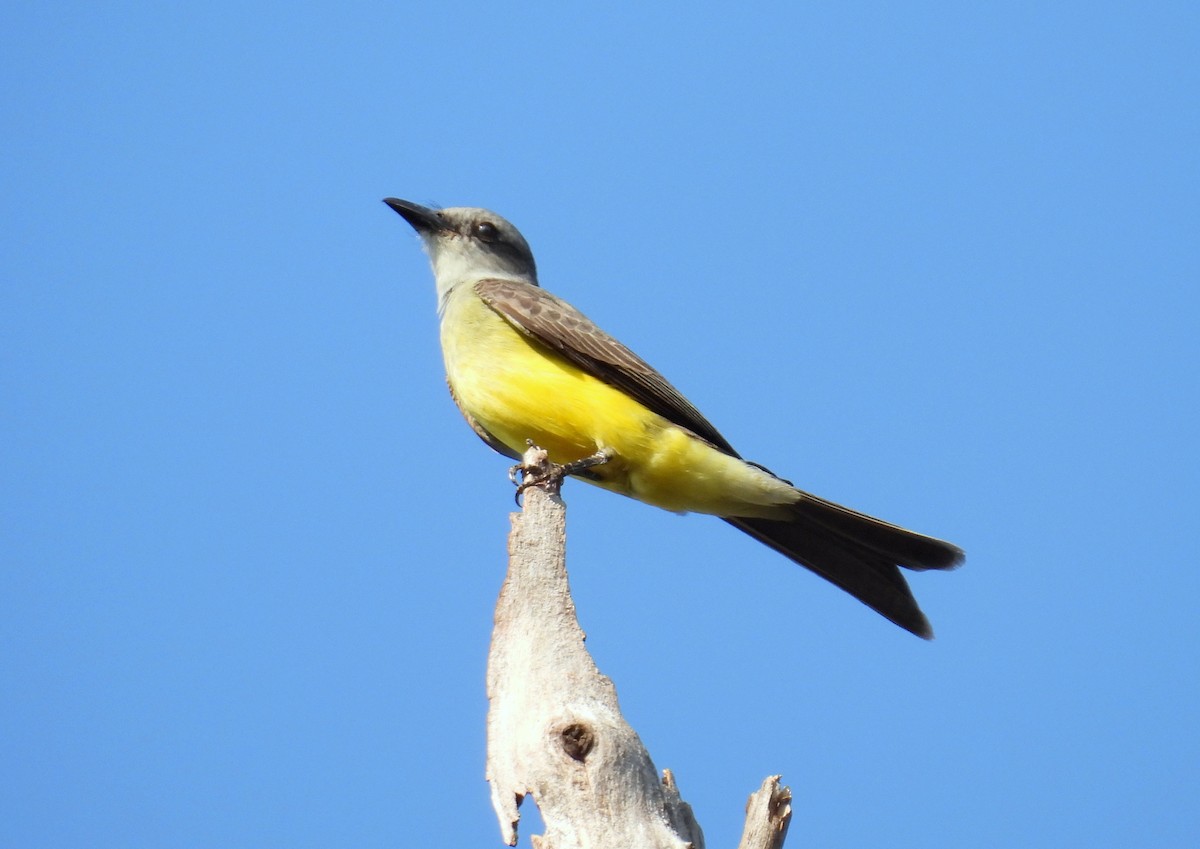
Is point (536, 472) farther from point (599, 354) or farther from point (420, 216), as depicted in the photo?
point (420, 216)

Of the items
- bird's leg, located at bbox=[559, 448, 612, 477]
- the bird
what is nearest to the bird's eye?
the bird

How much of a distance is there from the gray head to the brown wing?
1.29m

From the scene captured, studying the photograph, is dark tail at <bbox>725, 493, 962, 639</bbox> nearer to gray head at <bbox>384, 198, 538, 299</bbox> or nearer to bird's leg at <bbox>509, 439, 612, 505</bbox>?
bird's leg at <bbox>509, 439, 612, 505</bbox>

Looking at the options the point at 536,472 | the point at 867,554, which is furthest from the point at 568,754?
the point at 867,554

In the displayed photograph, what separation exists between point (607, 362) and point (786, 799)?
10.7 ft

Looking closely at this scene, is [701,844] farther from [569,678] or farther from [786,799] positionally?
[569,678]

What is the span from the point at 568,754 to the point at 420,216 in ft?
17.3

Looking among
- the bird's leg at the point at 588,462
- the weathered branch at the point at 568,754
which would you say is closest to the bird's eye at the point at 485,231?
the bird's leg at the point at 588,462

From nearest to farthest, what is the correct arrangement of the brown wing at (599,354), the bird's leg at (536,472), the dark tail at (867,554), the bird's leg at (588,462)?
1. the bird's leg at (536,472)
2. the bird's leg at (588,462)
3. the dark tail at (867,554)
4. the brown wing at (599,354)

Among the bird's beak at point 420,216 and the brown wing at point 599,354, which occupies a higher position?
the bird's beak at point 420,216

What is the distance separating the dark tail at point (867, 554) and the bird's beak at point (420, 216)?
127 inches

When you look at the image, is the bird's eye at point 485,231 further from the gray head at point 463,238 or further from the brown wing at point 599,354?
the brown wing at point 599,354

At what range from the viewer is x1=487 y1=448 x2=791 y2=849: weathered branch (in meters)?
4.21

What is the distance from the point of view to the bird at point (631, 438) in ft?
22.7
